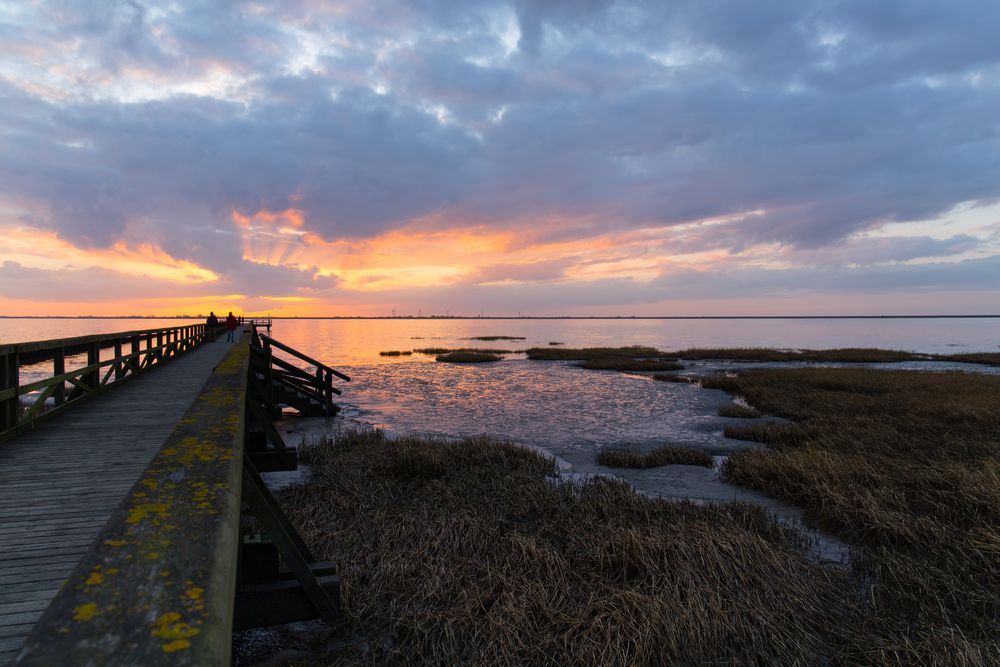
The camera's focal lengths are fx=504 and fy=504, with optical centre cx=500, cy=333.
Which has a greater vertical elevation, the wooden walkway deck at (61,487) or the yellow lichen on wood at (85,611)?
the yellow lichen on wood at (85,611)

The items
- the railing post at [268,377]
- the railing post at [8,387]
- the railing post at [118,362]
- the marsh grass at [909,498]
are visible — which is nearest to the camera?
the marsh grass at [909,498]

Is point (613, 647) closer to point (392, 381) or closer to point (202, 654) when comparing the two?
point (202, 654)

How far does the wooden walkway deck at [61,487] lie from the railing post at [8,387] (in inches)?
11.0

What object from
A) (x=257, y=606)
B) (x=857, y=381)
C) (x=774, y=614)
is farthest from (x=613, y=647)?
(x=857, y=381)

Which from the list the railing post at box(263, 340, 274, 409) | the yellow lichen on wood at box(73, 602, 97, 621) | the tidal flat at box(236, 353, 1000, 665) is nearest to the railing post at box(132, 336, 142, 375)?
the railing post at box(263, 340, 274, 409)

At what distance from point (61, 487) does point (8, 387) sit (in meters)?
3.32

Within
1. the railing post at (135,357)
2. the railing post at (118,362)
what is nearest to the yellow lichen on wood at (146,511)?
the railing post at (118,362)

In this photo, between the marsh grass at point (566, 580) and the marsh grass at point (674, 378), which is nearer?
the marsh grass at point (566, 580)

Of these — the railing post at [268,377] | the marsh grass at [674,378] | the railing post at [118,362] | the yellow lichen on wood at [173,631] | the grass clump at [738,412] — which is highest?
the yellow lichen on wood at [173,631]

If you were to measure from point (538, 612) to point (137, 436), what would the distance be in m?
6.00

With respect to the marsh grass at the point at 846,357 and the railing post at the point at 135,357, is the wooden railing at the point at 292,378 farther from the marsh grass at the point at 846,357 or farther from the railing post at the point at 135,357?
the marsh grass at the point at 846,357

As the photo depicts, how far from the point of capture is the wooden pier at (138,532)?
3.71ft

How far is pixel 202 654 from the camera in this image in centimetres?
109

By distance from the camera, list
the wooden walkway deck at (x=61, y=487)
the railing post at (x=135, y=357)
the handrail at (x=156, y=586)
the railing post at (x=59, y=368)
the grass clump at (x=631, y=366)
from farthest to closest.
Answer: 1. the grass clump at (x=631, y=366)
2. the railing post at (x=135, y=357)
3. the railing post at (x=59, y=368)
4. the wooden walkway deck at (x=61, y=487)
5. the handrail at (x=156, y=586)
